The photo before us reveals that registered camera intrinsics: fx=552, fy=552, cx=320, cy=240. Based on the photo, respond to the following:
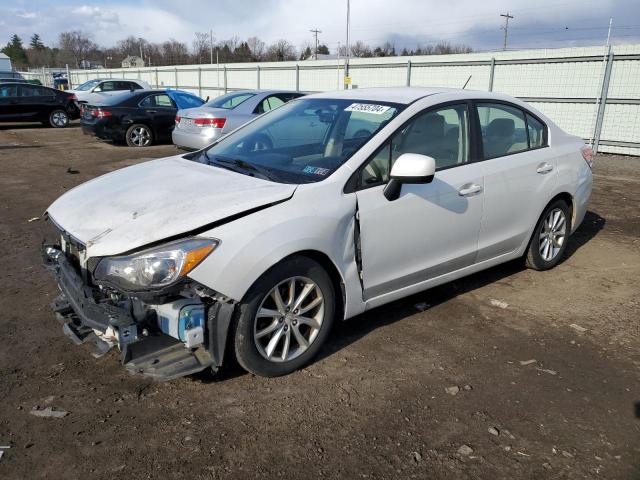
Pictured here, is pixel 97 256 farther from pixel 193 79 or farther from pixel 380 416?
pixel 193 79

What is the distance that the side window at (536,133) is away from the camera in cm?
499

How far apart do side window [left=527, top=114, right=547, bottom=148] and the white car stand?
0.12 ft

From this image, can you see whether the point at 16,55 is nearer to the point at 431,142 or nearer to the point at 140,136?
the point at 140,136

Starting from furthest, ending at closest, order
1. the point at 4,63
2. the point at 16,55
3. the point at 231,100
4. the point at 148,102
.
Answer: the point at 16,55 < the point at 4,63 < the point at 148,102 < the point at 231,100

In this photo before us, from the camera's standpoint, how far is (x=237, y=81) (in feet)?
88.4

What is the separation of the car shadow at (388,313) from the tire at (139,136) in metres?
11.5

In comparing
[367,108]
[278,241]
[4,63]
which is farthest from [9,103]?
[4,63]

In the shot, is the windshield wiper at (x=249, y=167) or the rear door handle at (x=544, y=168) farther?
the rear door handle at (x=544, y=168)

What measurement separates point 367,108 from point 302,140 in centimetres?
54

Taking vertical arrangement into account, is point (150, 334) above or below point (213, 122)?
below

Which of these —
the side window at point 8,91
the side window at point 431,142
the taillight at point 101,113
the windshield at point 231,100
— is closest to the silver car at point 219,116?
the windshield at point 231,100

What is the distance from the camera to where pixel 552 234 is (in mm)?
5340

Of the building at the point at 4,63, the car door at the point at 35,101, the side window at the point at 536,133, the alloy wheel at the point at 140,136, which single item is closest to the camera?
the side window at the point at 536,133

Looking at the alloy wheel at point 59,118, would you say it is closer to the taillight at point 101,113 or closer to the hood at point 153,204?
the taillight at point 101,113
